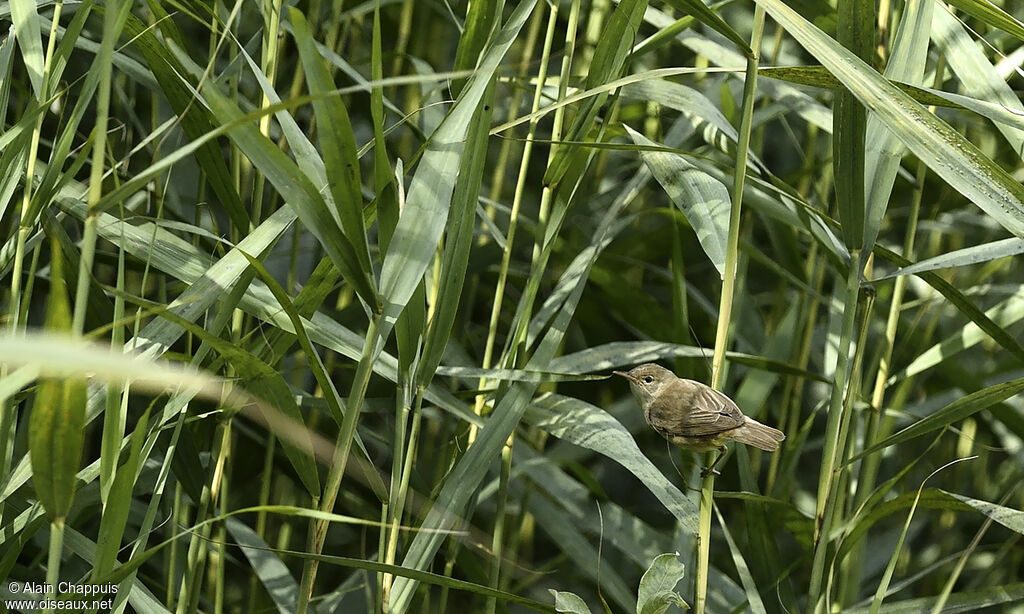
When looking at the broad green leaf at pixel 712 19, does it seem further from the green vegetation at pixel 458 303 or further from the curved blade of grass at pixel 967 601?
the curved blade of grass at pixel 967 601

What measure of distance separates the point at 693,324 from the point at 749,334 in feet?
0.28

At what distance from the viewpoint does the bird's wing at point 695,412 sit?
645 millimetres

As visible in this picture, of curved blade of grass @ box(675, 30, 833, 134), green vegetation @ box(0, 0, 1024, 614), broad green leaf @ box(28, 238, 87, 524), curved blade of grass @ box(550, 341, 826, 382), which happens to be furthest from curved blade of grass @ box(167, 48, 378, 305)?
curved blade of grass @ box(675, 30, 833, 134)

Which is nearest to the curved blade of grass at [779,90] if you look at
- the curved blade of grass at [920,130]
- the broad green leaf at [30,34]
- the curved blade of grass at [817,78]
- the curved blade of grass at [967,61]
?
the curved blade of grass at [967,61]

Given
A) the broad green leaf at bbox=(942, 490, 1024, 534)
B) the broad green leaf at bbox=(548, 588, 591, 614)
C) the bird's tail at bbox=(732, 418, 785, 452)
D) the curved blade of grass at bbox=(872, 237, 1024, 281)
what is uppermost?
the curved blade of grass at bbox=(872, 237, 1024, 281)

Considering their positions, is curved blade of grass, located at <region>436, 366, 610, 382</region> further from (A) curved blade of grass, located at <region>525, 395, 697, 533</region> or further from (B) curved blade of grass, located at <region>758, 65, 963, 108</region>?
(B) curved blade of grass, located at <region>758, 65, 963, 108</region>

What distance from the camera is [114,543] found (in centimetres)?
60

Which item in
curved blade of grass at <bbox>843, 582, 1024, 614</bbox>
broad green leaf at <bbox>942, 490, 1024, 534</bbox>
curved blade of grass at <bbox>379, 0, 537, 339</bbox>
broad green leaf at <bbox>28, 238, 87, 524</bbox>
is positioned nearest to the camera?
broad green leaf at <bbox>28, 238, 87, 524</bbox>

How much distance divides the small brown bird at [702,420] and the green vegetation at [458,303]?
2cm

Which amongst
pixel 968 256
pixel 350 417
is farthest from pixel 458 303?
pixel 968 256

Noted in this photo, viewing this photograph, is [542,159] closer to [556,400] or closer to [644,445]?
[644,445]

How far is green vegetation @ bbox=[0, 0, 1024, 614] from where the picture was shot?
55 centimetres

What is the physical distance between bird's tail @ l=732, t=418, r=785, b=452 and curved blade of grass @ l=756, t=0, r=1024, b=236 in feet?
0.71

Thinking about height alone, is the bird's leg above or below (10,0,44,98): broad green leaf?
below
